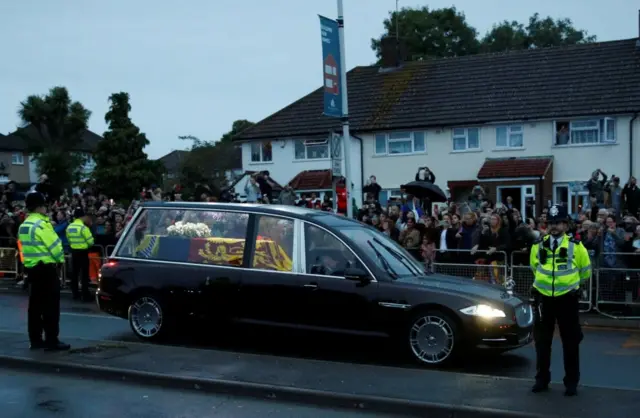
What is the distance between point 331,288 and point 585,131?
2697 cm

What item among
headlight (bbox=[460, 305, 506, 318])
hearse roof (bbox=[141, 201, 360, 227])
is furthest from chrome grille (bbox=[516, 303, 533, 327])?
hearse roof (bbox=[141, 201, 360, 227])

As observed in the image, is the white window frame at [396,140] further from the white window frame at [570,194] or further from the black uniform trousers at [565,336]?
the black uniform trousers at [565,336]

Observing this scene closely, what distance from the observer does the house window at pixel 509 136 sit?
35250mm

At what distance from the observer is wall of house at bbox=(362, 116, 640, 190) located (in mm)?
33344

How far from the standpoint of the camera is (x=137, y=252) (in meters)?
11.1

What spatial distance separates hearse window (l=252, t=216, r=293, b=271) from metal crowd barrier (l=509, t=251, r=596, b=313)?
17.4ft

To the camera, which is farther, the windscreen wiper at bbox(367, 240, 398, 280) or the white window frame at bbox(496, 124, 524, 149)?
the white window frame at bbox(496, 124, 524, 149)

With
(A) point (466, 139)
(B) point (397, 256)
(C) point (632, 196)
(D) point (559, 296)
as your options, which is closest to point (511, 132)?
(A) point (466, 139)

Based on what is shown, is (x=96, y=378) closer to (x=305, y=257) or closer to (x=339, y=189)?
(x=305, y=257)

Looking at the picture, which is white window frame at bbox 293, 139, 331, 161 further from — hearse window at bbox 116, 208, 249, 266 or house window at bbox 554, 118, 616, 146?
hearse window at bbox 116, 208, 249, 266

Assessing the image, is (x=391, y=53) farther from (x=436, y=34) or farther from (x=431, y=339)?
(x=431, y=339)

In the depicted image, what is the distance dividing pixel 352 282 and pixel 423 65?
32.5 meters

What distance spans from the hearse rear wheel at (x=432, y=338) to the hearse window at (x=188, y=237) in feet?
8.04

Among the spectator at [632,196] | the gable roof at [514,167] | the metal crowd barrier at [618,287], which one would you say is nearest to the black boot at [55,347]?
the metal crowd barrier at [618,287]
